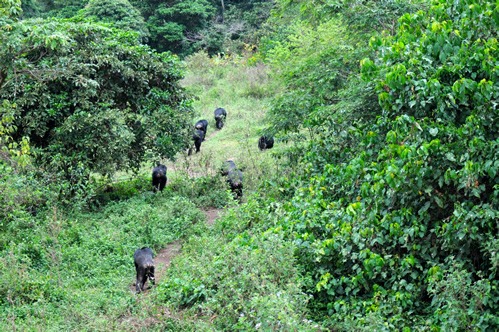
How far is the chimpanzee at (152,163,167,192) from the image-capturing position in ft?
47.3

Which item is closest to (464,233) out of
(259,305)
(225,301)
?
(259,305)

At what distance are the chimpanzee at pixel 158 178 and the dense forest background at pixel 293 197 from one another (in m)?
0.25

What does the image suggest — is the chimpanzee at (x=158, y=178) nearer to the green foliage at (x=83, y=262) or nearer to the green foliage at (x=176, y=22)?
the green foliage at (x=83, y=262)

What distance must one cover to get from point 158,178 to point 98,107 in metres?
2.18

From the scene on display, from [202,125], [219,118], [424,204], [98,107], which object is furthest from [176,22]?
[424,204]

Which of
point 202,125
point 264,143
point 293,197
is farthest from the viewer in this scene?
point 202,125

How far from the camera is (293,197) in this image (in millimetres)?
9859

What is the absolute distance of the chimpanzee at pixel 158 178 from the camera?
47.3 ft

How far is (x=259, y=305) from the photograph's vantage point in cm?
659

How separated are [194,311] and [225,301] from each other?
43 centimetres

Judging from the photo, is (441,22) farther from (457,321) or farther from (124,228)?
(124,228)

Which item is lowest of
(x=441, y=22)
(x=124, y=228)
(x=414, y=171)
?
(x=124, y=228)

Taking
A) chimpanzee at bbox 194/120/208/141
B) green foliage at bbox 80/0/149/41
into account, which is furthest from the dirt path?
green foliage at bbox 80/0/149/41

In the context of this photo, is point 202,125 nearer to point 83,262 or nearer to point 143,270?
point 83,262
